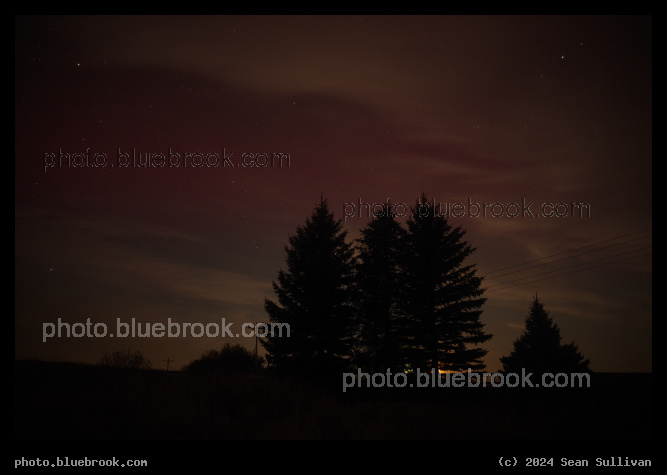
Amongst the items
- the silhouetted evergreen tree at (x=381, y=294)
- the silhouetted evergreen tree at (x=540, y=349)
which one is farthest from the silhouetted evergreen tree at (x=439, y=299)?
the silhouetted evergreen tree at (x=540, y=349)

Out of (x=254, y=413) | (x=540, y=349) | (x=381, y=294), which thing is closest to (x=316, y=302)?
(x=381, y=294)

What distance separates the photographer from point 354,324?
23375mm

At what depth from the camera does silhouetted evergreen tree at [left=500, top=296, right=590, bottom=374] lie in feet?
102

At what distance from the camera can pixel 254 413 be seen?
37.3 feet

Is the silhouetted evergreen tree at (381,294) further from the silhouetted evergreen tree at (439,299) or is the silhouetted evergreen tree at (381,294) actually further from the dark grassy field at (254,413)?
the dark grassy field at (254,413)

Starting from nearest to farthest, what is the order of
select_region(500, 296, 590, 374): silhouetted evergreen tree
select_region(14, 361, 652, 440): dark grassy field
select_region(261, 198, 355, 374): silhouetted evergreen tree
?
select_region(14, 361, 652, 440): dark grassy field < select_region(261, 198, 355, 374): silhouetted evergreen tree < select_region(500, 296, 590, 374): silhouetted evergreen tree

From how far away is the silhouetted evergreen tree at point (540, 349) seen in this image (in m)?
31.0

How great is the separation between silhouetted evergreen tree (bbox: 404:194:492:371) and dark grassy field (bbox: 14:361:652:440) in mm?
7995

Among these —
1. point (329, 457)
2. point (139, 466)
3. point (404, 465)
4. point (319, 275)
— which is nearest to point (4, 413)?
point (139, 466)

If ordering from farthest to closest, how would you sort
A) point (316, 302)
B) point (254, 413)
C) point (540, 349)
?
point (540, 349), point (316, 302), point (254, 413)

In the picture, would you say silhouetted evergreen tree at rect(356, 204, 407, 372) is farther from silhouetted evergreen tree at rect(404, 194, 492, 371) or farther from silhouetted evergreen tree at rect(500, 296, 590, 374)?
silhouetted evergreen tree at rect(500, 296, 590, 374)

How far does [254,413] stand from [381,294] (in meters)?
13.8

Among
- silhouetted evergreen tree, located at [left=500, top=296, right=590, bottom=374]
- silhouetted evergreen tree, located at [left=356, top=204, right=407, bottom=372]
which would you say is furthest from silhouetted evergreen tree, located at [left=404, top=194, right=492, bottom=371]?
silhouetted evergreen tree, located at [left=500, top=296, right=590, bottom=374]

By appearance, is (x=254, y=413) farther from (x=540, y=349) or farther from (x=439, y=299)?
(x=540, y=349)
